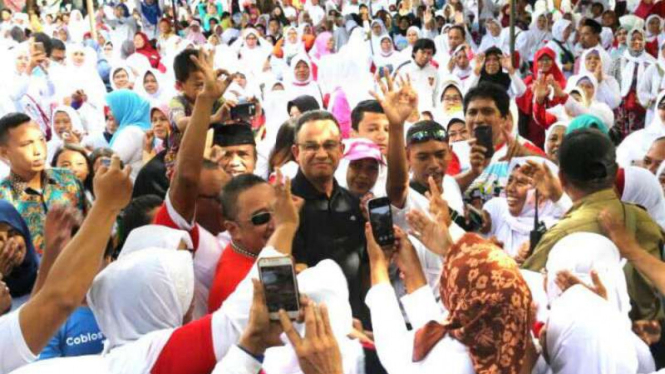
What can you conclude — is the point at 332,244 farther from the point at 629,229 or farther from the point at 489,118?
the point at 489,118

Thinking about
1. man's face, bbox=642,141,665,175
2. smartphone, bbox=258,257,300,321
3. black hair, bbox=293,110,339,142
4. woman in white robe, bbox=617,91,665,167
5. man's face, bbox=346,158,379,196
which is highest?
black hair, bbox=293,110,339,142

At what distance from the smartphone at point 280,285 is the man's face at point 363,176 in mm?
1483

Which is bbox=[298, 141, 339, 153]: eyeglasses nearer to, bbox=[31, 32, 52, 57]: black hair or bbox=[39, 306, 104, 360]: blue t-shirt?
bbox=[39, 306, 104, 360]: blue t-shirt

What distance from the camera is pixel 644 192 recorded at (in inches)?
162

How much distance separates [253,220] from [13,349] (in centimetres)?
83

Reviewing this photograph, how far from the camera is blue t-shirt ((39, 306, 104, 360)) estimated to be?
258 centimetres

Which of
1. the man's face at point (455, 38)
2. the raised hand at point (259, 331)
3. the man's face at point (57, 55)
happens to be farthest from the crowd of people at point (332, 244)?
the man's face at point (455, 38)

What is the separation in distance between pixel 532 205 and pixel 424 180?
53 centimetres

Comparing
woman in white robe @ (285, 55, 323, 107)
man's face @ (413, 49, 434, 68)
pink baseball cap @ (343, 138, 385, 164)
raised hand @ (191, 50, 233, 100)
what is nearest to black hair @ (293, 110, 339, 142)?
pink baseball cap @ (343, 138, 385, 164)

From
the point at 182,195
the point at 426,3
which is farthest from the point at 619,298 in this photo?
the point at 426,3

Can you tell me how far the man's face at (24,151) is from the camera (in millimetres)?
3695

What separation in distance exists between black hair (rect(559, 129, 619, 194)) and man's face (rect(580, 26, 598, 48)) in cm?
700

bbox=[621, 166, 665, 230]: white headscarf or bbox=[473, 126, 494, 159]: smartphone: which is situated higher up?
bbox=[473, 126, 494, 159]: smartphone

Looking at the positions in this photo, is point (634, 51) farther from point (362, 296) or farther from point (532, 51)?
point (362, 296)
